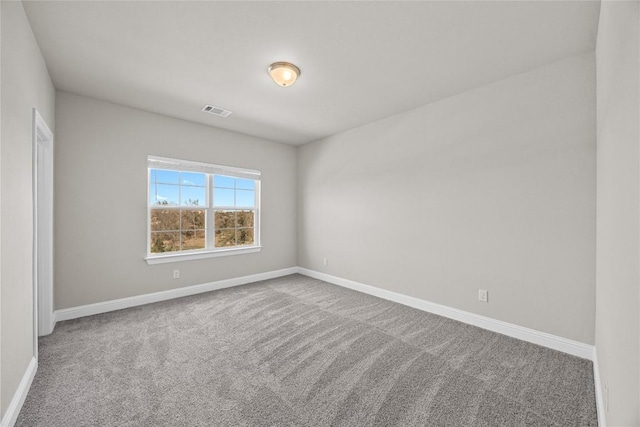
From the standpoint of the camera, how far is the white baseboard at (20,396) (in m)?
1.56

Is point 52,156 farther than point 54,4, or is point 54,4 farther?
point 52,156

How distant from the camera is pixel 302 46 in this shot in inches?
88.7

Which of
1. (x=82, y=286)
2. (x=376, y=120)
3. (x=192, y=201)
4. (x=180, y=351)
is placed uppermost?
(x=376, y=120)

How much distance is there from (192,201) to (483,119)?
13.1 ft

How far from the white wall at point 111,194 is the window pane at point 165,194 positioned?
181 millimetres

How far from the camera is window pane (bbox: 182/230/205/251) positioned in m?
4.12

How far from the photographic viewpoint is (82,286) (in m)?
3.22

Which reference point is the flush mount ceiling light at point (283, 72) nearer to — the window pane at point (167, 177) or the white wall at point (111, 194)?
the white wall at point (111, 194)

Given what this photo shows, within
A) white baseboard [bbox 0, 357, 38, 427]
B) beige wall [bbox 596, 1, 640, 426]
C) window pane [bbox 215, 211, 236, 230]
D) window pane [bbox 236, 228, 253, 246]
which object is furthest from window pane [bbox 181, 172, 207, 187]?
beige wall [bbox 596, 1, 640, 426]

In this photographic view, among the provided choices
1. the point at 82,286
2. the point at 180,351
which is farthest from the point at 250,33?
the point at 82,286

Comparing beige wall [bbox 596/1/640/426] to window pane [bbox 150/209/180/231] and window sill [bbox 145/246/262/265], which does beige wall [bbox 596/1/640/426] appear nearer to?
window sill [bbox 145/246/262/265]

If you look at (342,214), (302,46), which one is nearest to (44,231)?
(302,46)

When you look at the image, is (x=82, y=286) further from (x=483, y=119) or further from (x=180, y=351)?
(x=483, y=119)

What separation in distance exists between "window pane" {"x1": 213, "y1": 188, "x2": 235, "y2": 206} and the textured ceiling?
59.3 inches
